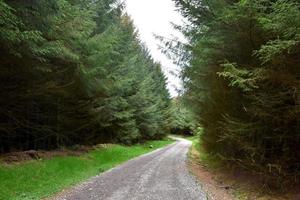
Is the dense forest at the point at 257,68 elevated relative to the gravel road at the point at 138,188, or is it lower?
elevated

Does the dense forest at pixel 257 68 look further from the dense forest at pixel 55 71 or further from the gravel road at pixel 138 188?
the dense forest at pixel 55 71

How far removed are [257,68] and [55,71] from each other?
8658 millimetres

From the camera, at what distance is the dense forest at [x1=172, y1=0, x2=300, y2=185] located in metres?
7.85

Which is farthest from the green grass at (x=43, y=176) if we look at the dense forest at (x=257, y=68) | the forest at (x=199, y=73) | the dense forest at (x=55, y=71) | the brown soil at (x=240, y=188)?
the dense forest at (x=257, y=68)

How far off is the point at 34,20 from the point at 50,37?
1.42 m

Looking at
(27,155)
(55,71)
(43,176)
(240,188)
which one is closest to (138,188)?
(240,188)

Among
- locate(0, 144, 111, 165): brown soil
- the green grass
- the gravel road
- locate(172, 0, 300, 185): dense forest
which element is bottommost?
the gravel road

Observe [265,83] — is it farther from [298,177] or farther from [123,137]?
[123,137]

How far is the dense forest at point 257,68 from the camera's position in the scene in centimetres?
785

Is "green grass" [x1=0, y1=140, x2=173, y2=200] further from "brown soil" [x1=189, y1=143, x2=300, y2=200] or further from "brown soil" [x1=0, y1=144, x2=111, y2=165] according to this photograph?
"brown soil" [x1=189, y1=143, x2=300, y2=200]

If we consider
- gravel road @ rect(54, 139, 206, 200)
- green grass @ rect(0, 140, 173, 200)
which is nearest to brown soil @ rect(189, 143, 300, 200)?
gravel road @ rect(54, 139, 206, 200)

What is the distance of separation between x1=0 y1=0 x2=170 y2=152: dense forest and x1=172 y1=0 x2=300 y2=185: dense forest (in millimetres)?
3928

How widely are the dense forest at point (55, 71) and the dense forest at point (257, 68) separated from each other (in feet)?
12.9

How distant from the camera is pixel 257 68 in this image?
8797mm
